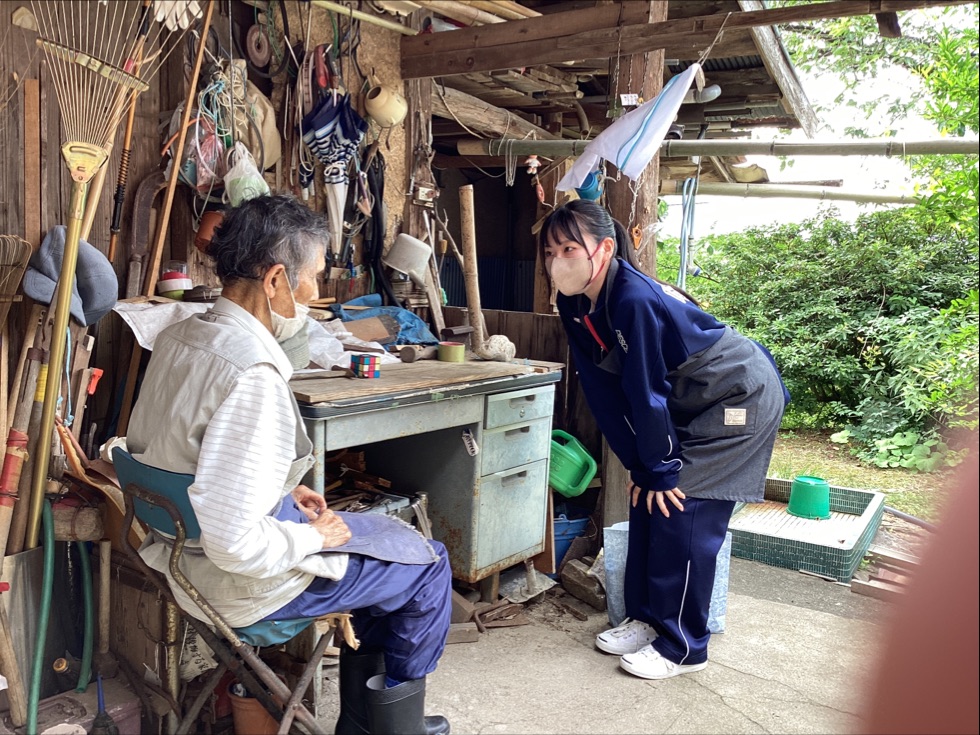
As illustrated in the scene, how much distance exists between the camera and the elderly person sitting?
6.41ft

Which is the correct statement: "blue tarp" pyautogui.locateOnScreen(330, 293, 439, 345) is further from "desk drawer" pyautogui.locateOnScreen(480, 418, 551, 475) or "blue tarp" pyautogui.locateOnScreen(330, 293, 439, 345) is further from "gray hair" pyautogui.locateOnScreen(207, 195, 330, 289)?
"gray hair" pyautogui.locateOnScreen(207, 195, 330, 289)

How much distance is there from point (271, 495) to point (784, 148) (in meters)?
3.28

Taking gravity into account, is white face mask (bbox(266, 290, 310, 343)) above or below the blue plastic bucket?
above

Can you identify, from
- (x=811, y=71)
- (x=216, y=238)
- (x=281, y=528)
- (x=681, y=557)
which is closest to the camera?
(x=281, y=528)

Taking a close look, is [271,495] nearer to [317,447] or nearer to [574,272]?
[317,447]

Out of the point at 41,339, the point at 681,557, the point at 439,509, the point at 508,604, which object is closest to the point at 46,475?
the point at 41,339

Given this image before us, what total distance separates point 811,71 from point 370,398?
43.9ft

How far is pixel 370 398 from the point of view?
118 inches

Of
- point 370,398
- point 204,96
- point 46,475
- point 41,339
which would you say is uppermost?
point 204,96

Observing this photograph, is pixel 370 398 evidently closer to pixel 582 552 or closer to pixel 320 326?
pixel 320 326

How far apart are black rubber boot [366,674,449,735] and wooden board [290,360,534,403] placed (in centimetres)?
98

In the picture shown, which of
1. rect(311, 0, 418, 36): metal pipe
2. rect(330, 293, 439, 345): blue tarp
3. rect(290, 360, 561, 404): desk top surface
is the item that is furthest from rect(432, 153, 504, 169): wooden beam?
rect(290, 360, 561, 404): desk top surface

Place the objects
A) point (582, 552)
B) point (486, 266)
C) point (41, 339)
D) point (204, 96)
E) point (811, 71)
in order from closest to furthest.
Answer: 1. point (41, 339)
2. point (204, 96)
3. point (582, 552)
4. point (486, 266)
5. point (811, 71)

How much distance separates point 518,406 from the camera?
376cm
